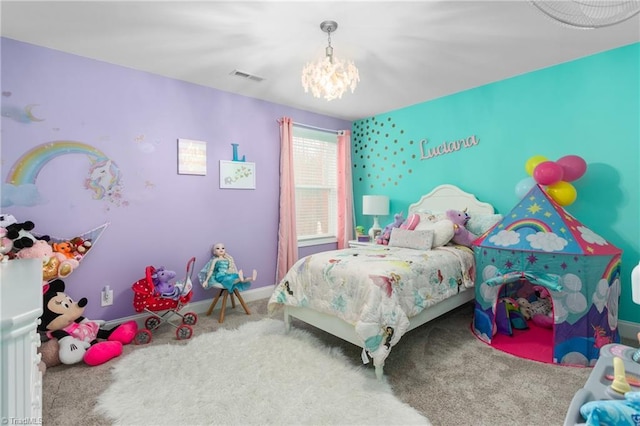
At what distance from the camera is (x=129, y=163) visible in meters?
2.96

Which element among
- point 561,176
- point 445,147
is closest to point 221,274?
point 445,147

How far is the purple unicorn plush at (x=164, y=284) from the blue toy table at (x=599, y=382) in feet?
9.09

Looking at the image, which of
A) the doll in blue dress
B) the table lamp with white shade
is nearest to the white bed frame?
the table lamp with white shade

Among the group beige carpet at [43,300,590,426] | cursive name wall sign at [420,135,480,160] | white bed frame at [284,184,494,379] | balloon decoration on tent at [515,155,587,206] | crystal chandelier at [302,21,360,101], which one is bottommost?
beige carpet at [43,300,590,426]

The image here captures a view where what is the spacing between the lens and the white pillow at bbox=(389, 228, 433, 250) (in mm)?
3117

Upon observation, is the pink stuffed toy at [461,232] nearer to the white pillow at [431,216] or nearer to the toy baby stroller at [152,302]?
the white pillow at [431,216]

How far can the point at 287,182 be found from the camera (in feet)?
13.2

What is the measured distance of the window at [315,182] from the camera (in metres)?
4.40

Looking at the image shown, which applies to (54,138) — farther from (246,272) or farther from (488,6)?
(488,6)

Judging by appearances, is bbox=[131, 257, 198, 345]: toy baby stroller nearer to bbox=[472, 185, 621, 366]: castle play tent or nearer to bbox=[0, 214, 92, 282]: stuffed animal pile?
bbox=[0, 214, 92, 282]: stuffed animal pile

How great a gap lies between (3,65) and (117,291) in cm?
197

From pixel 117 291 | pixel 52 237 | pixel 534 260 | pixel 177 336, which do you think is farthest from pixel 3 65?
pixel 534 260

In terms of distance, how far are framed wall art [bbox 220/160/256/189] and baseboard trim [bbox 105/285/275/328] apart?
124cm

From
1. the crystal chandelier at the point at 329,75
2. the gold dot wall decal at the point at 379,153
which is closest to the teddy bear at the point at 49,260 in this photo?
the crystal chandelier at the point at 329,75
